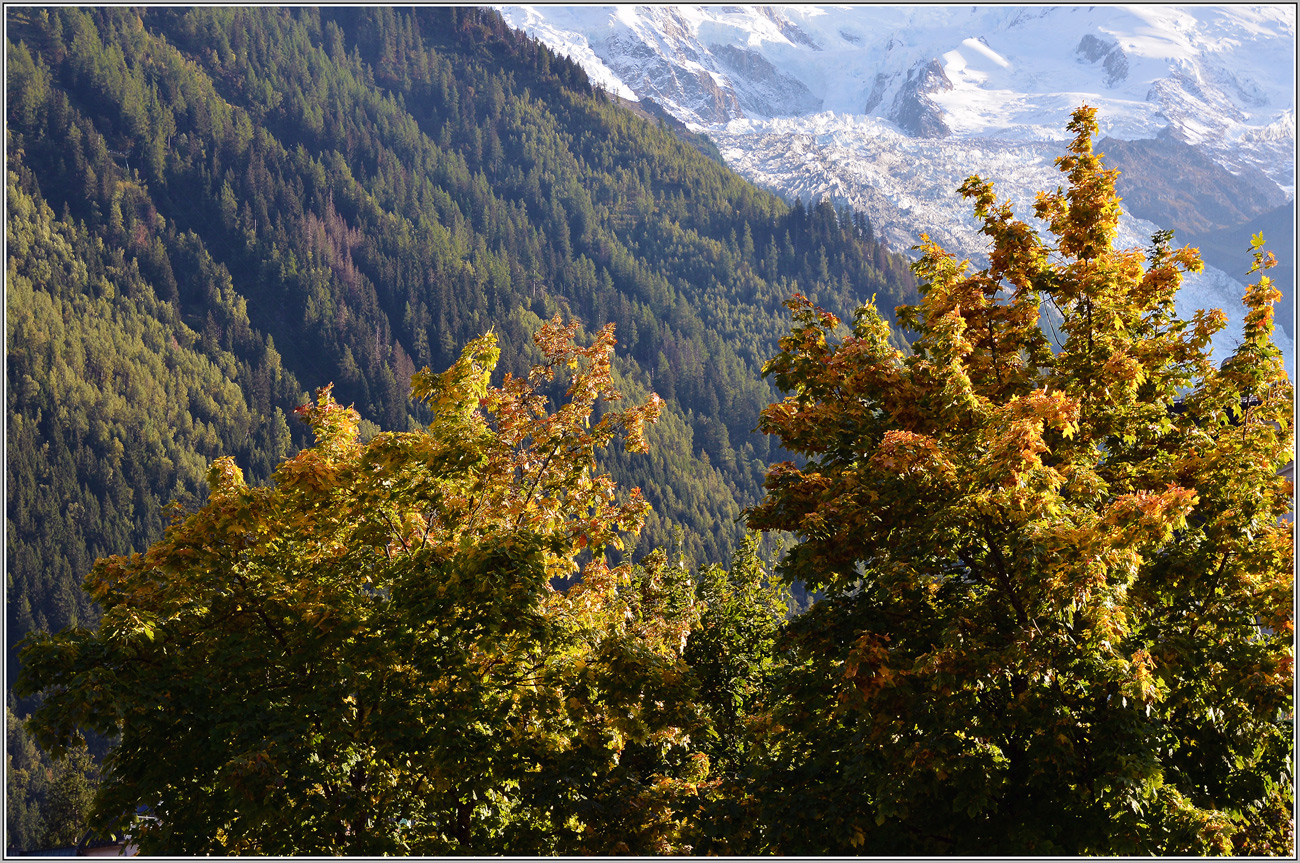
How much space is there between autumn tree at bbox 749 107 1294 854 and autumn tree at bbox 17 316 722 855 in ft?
8.01

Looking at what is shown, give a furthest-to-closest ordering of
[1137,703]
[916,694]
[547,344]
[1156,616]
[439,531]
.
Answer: [547,344] < [439,531] < [1156,616] < [916,694] < [1137,703]

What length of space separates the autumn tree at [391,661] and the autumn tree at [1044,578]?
2.44 m

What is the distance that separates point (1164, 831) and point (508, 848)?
7.32 meters

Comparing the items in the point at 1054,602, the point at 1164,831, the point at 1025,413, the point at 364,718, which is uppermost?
the point at 1025,413

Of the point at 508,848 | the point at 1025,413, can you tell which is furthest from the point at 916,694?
the point at 508,848

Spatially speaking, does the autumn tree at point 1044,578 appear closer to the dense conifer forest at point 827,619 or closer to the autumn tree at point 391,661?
the dense conifer forest at point 827,619

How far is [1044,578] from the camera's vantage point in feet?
29.4

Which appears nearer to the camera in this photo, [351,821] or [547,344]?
[351,821]

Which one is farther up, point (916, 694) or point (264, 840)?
point (916, 694)

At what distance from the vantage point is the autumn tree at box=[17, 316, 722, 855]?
34.2 ft

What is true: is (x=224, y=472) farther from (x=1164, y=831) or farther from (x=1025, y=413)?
(x=1164, y=831)

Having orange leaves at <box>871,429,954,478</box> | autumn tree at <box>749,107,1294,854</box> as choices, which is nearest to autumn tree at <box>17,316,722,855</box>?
autumn tree at <box>749,107,1294,854</box>

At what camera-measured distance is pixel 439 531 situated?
44.4ft

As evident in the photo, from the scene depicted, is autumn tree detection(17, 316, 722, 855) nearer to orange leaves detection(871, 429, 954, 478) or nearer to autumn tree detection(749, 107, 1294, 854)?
autumn tree detection(749, 107, 1294, 854)
